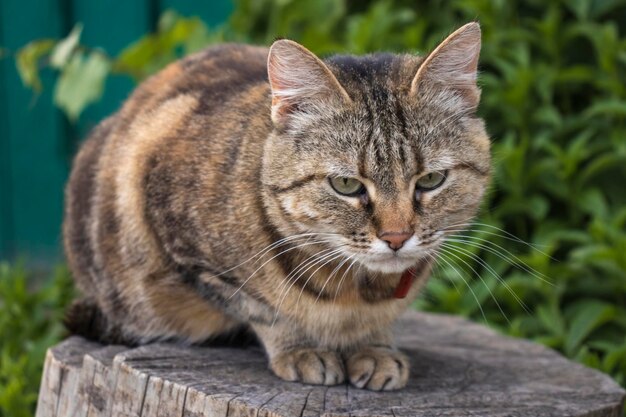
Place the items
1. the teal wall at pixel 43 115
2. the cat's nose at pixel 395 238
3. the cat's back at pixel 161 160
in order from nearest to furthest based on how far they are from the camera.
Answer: the cat's nose at pixel 395 238 < the cat's back at pixel 161 160 < the teal wall at pixel 43 115

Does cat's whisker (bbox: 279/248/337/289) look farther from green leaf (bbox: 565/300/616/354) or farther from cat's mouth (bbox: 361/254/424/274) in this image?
green leaf (bbox: 565/300/616/354)

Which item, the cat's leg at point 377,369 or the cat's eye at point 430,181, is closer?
the cat's eye at point 430,181

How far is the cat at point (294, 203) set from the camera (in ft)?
8.45

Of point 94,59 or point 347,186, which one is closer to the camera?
point 347,186

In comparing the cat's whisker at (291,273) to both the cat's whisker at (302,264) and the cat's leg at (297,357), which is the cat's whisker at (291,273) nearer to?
the cat's whisker at (302,264)

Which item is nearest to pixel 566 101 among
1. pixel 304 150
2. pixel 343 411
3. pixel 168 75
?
pixel 168 75

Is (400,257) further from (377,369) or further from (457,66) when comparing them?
(457,66)

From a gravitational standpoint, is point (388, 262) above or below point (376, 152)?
below

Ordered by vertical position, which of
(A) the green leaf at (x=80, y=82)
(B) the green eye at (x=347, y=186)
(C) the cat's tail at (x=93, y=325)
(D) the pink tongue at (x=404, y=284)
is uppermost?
(A) the green leaf at (x=80, y=82)

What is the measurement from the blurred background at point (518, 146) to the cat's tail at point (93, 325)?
1.87ft

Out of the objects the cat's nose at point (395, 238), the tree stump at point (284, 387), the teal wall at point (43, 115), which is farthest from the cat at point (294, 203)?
the teal wall at point (43, 115)

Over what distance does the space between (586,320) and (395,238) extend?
1642mm

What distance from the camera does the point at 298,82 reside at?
263 cm

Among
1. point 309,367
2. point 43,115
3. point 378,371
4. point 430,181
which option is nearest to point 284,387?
point 309,367
